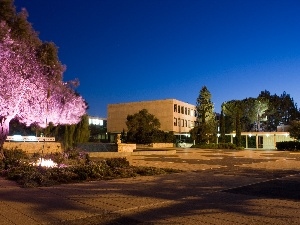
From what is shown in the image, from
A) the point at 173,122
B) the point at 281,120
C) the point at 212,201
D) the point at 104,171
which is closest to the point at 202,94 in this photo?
the point at 173,122

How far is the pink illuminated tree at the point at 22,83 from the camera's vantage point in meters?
18.3

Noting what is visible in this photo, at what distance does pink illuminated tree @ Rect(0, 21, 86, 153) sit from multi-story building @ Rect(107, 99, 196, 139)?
43.1 metres

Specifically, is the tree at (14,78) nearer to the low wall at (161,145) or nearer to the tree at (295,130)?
the low wall at (161,145)

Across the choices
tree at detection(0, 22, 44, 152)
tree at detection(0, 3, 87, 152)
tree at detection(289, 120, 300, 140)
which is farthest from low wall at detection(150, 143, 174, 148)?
tree at detection(0, 22, 44, 152)

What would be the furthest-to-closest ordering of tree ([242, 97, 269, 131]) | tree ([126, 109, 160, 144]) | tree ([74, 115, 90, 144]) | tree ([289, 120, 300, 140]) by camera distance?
tree ([242, 97, 269, 131]) → tree ([126, 109, 160, 144]) → tree ([289, 120, 300, 140]) → tree ([74, 115, 90, 144])

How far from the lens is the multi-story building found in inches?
2594

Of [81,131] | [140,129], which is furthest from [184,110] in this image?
[81,131]

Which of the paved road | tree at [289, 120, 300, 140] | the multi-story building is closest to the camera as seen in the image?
the paved road

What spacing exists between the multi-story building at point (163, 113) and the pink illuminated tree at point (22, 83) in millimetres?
43146

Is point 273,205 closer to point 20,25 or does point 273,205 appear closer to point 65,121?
point 20,25

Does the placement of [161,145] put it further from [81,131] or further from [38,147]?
[38,147]

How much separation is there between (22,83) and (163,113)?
48559 mm

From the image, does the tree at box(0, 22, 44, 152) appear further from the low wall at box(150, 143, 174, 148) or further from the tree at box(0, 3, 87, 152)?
the low wall at box(150, 143, 174, 148)

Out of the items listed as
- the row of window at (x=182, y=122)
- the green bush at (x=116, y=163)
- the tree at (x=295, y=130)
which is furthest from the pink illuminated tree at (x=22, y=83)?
the row of window at (x=182, y=122)
